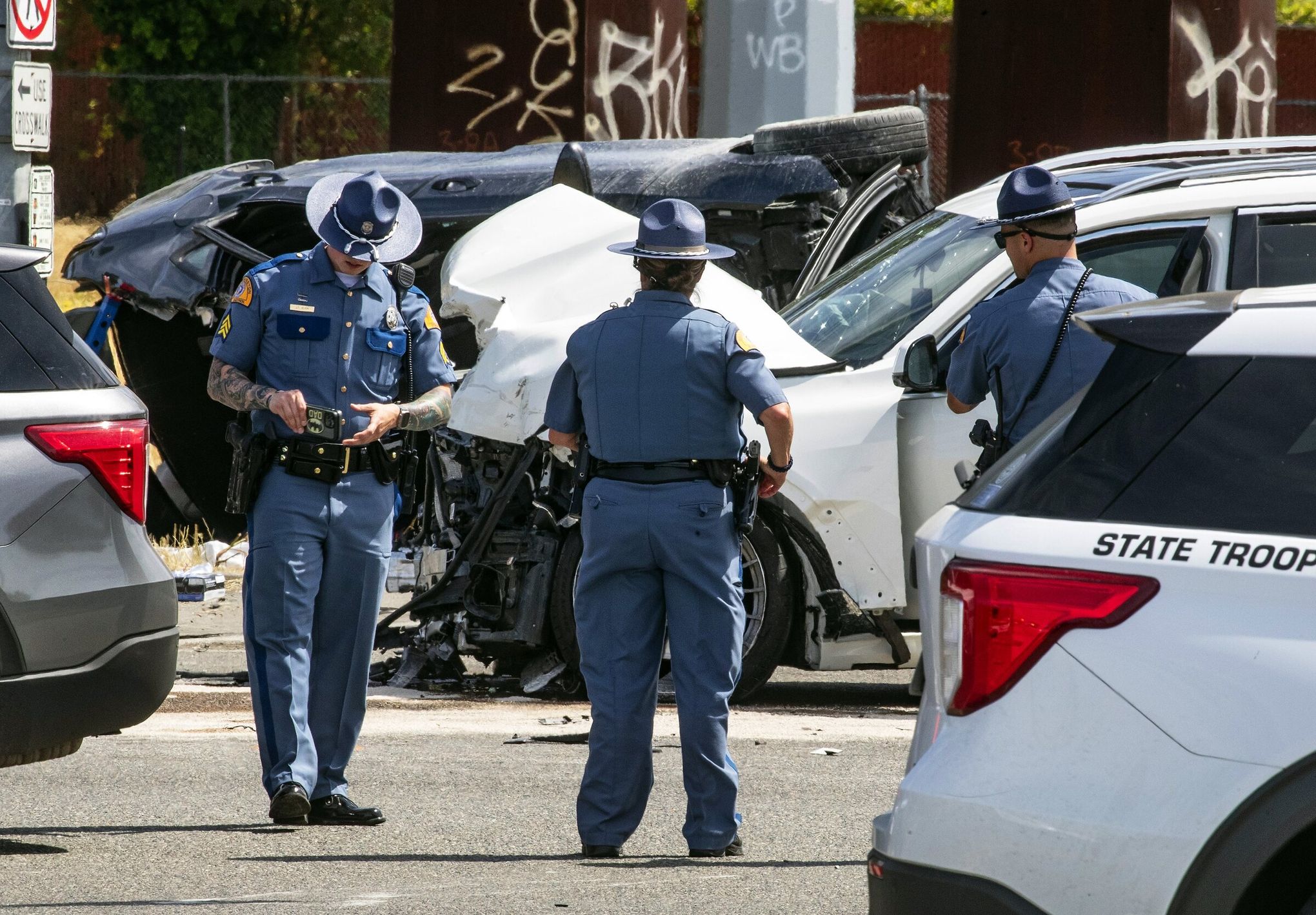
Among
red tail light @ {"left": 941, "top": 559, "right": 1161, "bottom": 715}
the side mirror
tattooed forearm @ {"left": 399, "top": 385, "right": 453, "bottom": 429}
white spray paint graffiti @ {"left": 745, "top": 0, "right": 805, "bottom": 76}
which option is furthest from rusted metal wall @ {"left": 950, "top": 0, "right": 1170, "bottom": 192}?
red tail light @ {"left": 941, "top": 559, "right": 1161, "bottom": 715}

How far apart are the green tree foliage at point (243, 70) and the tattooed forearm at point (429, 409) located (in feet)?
57.0

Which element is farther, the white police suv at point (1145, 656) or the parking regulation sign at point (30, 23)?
the parking regulation sign at point (30, 23)

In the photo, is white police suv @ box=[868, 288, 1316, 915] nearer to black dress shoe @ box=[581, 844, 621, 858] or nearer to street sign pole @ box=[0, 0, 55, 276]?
black dress shoe @ box=[581, 844, 621, 858]

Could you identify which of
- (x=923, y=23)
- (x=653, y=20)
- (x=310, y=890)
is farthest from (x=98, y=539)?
(x=923, y=23)

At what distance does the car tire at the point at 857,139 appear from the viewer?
9688 mm

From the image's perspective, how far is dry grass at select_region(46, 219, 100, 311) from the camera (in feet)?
66.6

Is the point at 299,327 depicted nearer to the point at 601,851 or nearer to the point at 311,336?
the point at 311,336

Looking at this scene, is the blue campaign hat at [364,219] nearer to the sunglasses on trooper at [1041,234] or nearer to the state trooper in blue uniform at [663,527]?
the state trooper in blue uniform at [663,527]

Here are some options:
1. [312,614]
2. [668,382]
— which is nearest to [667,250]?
[668,382]

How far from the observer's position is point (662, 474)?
5.11 m

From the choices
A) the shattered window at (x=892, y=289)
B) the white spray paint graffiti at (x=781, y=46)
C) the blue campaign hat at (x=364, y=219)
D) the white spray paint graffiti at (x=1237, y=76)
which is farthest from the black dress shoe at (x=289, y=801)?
the white spray paint graffiti at (x=1237, y=76)

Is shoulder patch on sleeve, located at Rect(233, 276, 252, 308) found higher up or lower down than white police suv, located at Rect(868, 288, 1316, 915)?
higher up

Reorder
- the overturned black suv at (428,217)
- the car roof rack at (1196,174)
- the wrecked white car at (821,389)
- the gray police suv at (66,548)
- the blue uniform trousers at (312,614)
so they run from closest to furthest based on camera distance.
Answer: the gray police suv at (66,548) → the blue uniform trousers at (312,614) → the wrecked white car at (821,389) → the car roof rack at (1196,174) → the overturned black suv at (428,217)

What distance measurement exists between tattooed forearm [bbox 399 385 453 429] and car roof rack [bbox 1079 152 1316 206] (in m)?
2.67
